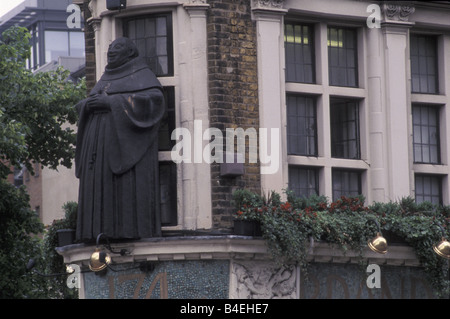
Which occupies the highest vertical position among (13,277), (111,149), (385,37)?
(385,37)

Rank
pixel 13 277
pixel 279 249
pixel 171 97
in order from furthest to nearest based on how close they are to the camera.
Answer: pixel 13 277
pixel 171 97
pixel 279 249

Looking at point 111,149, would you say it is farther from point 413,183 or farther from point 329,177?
point 413,183

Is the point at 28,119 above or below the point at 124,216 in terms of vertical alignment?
above

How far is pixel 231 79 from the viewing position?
27.0 m

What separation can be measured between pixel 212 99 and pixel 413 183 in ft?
14.8

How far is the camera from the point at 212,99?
26.8 m

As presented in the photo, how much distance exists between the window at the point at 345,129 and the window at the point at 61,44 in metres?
49.1

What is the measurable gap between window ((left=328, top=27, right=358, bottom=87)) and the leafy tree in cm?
1042

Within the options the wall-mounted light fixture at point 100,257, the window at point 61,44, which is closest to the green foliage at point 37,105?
the wall-mounted light fixture at point 100,257

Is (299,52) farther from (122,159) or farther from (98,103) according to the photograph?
(122,159)

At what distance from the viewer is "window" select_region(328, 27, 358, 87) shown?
28625 millimetres

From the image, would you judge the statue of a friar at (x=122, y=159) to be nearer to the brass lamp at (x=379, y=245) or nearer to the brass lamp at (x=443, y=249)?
the brass lamp at (x=379, y=245)

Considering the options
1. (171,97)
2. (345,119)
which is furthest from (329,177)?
(171,97)

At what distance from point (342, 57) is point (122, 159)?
5.17 meters
